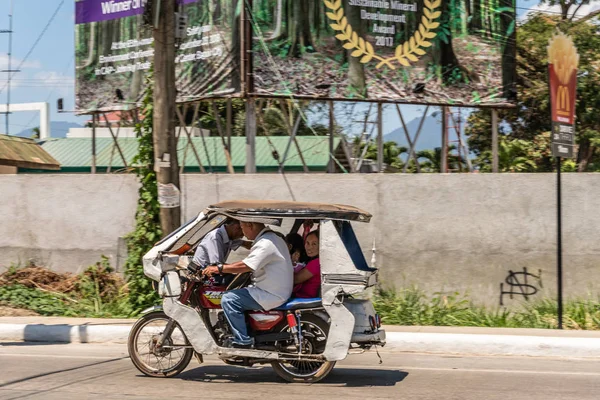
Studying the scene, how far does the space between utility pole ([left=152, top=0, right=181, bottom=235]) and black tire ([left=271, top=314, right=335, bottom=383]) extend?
15.1 feet

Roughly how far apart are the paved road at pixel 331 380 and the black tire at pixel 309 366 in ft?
0.34

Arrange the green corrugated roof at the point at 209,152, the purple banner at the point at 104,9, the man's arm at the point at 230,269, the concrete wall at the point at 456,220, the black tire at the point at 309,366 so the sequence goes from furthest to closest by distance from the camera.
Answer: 1. the green corrugated roof at the point at 209,152
2. the purple banner at the point at 104,9
3. the concrete wall at the point at 456,220
4. the black tire at the point at 309,366
5. the man's arm at the point at 230,269

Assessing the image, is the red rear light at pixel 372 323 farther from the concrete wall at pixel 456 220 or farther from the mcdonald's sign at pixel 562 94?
the concrete wall at pixel 456 220

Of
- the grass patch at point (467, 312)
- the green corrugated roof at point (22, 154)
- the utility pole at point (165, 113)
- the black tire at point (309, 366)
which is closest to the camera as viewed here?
the black tire at point (309, 366)

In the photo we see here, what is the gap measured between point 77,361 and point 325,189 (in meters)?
5.18

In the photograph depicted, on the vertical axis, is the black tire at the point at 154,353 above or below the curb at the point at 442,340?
above

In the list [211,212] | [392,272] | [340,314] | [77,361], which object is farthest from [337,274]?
[392,272]

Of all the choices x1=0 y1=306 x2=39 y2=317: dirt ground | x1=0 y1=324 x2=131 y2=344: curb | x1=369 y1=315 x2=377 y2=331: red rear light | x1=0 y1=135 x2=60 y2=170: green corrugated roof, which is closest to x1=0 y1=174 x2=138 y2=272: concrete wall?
x1=0 y1=306 x2=39 y2=317: dirt ground

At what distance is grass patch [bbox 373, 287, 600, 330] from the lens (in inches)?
494

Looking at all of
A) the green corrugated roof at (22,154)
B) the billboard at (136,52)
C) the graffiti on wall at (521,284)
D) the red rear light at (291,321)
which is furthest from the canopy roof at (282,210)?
A: the green corrugated roof at (22,154)

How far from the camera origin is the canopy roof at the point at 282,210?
8.73 metres

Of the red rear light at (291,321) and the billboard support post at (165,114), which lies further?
the billboard support post at (165,114)

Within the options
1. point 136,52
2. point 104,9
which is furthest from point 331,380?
point 104,9

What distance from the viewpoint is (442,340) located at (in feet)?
36.8
